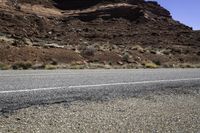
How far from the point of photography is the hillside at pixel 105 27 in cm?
4347

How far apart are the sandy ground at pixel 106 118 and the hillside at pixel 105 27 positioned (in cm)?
2472

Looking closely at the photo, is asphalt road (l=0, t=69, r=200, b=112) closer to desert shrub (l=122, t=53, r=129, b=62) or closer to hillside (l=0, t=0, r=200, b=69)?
desert shrub (l=122, t=53, r=129, b=62)

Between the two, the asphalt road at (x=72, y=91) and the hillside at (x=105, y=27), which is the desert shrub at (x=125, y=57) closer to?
the hillside at (x=105, y=27)

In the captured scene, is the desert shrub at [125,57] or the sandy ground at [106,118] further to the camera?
the desert shrub at [125,57]

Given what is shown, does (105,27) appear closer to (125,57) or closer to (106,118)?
(125,57)

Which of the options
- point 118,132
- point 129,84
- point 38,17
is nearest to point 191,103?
point 129,84

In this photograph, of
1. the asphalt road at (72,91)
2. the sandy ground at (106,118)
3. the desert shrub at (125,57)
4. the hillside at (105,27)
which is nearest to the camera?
the sandy ground at (106,118)

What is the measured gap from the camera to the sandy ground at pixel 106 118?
6.50m

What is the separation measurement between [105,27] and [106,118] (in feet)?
192

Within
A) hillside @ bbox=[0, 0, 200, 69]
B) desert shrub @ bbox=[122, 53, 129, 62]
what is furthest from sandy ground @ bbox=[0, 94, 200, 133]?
hillside @ bbox=[0, 0, 200, 69]

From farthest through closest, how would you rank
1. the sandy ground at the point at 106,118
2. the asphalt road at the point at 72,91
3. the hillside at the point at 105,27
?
1. the hillside at the point at 105,27
2. the asphalt road at the point at 72,91
3. the sandy ground at the point at 106,118

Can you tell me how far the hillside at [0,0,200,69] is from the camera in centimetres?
4347

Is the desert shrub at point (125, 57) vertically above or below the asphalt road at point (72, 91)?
below

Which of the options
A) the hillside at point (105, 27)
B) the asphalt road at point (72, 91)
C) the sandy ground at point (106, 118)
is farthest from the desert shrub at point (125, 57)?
the sandy ground at point (106, 118)
